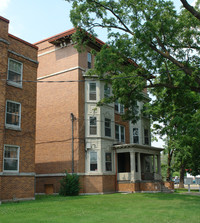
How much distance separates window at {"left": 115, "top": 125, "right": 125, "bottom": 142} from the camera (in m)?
28.6

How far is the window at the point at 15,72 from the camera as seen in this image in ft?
63.9

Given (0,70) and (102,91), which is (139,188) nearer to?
(102,91)

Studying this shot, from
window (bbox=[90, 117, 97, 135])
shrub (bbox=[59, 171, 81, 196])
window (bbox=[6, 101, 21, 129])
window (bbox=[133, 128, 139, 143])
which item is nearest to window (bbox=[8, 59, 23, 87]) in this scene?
window (bbox=[6, 101, 21, 129])

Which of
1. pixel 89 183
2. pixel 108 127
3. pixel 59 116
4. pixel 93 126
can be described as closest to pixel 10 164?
pixel 89 183

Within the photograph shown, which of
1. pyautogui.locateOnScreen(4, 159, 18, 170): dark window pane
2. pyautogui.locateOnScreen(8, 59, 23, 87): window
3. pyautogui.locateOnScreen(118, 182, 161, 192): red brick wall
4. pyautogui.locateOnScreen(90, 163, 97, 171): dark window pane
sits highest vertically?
pyautogui.locateOnScreen(8, 59, 23, 87): window

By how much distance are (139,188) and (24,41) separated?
15959mm

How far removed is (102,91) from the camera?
26.7 metres

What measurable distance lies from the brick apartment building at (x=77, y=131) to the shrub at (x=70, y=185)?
4.86 ft

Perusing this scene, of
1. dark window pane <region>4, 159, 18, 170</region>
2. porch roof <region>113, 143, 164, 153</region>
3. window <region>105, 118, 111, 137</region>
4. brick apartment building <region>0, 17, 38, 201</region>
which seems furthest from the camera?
window <region>105, 118, 111, 137</region>

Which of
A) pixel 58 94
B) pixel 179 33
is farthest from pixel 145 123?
pixel 179 33

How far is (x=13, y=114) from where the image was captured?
19188mm

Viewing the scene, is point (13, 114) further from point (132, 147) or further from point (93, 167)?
point (132, 147)

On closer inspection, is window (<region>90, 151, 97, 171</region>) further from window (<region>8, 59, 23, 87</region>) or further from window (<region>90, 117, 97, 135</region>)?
window (<region>8, 59, 23, 87</region>)

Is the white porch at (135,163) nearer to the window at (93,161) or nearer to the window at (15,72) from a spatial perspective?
the window at (93,161)
